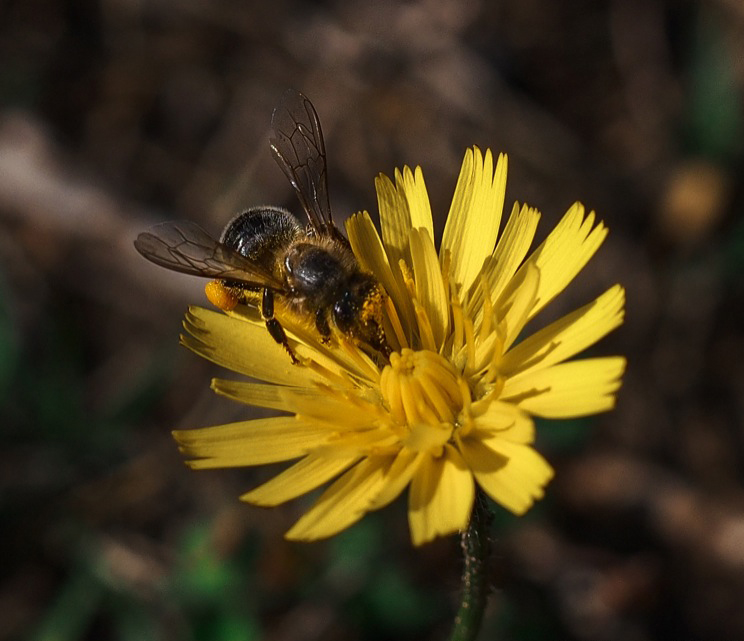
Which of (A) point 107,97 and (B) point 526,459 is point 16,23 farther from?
(B) point 526,459

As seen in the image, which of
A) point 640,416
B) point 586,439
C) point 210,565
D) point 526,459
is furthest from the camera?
point 640,416

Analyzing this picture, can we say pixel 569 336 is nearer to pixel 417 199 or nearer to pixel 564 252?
pixel 564 252

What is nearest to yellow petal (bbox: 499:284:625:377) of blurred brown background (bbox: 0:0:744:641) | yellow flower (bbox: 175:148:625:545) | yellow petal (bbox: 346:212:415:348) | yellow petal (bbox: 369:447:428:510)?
yellow flower (bbox: 175:148:625:545)

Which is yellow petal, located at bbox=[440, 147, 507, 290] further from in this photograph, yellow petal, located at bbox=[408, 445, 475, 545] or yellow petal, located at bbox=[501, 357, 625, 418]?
yellow petal, located at bbox=[408, 445, 475, 545]

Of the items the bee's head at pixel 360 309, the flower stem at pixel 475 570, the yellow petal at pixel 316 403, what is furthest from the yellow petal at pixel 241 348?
the flower stem at pixel 475 570

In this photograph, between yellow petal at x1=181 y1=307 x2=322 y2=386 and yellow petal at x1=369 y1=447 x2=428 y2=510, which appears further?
yellow petal at x1=181 y1=307 x2=322 y2=386

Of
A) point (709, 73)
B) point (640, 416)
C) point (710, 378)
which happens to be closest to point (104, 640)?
point (640, 416)
